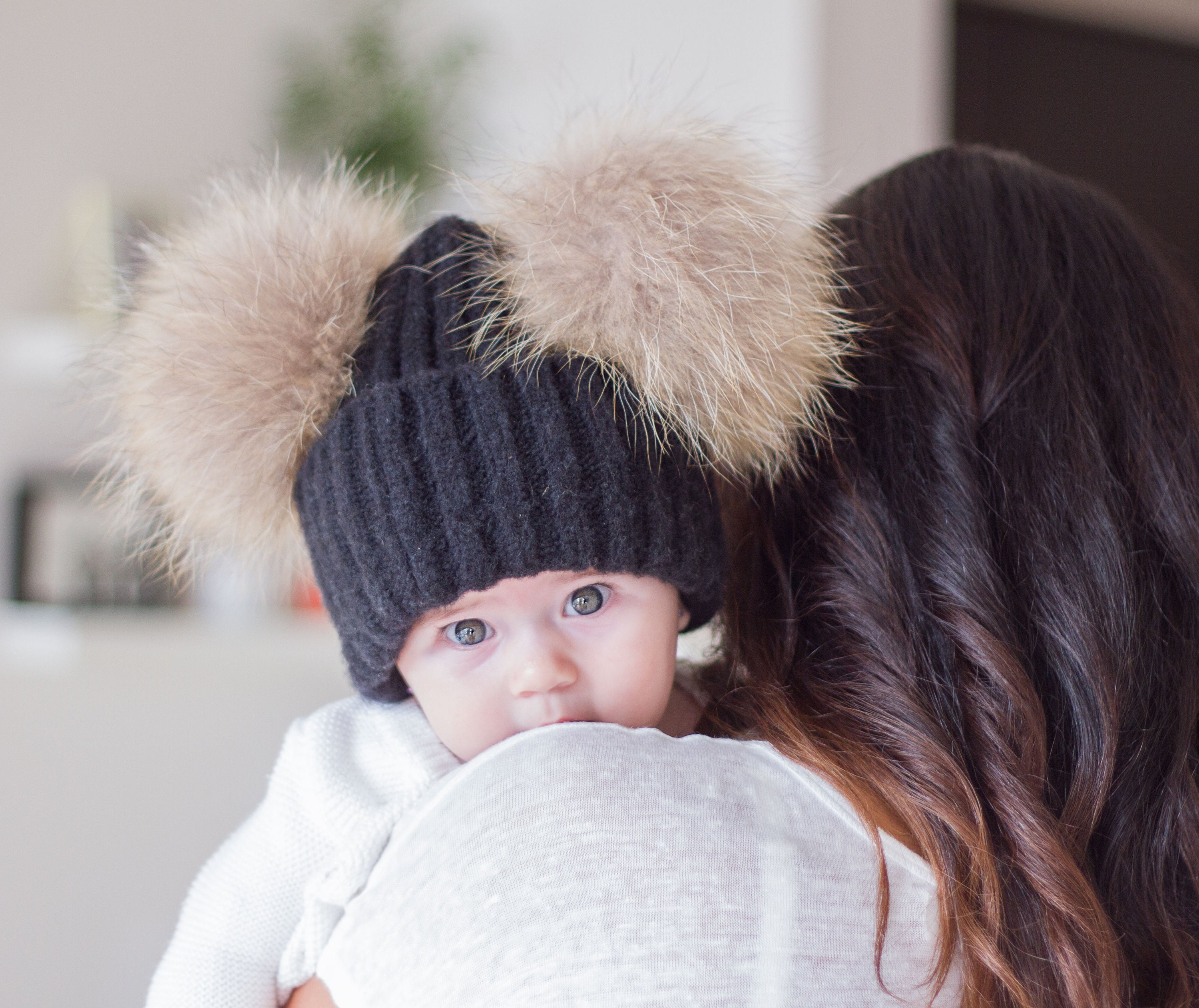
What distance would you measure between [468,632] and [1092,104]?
8.60 ft

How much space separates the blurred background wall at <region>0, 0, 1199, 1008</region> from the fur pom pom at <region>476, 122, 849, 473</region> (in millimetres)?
1281

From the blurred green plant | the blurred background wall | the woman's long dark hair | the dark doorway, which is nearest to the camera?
the woman's long dark hair

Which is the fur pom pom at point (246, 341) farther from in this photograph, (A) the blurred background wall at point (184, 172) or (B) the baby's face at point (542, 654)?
(A) the blurred background wall at point (184, 172)

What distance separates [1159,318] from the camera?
2.53 feet

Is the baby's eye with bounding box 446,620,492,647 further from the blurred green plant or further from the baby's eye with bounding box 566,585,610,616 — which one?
the blurred green plant

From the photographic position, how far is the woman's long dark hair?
2.11 feet

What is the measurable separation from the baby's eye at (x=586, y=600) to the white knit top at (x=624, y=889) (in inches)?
6.7

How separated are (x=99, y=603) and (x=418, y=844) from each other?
1946 mm

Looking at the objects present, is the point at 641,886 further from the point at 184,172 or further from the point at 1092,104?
the point at 1092,104

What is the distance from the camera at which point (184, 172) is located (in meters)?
2.57

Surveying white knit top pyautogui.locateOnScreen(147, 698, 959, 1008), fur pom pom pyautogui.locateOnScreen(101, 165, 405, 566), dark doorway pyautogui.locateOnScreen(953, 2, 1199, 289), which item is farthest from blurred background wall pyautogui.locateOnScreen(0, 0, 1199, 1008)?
white knit top pyautogui.locateOnScreen(147, 698, 959, 1008)

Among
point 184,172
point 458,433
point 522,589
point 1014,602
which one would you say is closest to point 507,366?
point 458,433

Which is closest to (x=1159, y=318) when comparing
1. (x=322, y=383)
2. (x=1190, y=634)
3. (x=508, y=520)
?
(x=1190, y=634)

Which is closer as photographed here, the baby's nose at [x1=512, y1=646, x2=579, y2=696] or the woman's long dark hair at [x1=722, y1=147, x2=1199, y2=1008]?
the woman's long dark hair at [x1=722, y1=147, x2=1199, y2=1008]
